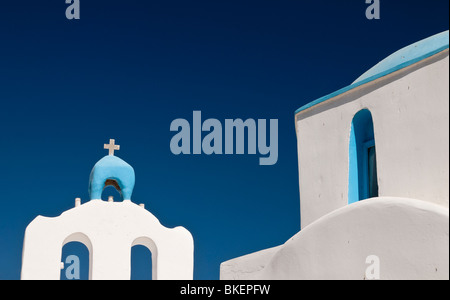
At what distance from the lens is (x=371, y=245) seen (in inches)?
231

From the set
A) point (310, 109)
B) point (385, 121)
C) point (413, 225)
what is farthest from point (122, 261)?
point (413, 225)

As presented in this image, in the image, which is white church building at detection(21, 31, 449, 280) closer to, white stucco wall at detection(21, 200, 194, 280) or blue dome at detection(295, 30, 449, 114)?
blue dome at detection(295, 30, 449, 114)

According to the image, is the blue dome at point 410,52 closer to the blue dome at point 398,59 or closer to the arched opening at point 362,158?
the blue dome at point 398,59

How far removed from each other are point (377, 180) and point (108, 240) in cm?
600

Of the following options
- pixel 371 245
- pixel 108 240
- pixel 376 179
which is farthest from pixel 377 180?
pixel 108 240

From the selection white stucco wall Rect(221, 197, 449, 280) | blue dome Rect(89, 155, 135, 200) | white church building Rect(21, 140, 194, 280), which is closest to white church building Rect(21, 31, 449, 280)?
white stucco wall Rect(221, 197, 449, 280)

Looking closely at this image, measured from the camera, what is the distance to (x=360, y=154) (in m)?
7.31

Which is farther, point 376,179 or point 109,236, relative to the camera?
point 109,236

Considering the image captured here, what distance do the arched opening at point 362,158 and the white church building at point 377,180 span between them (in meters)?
0.01

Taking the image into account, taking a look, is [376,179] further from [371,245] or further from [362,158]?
[371,245]

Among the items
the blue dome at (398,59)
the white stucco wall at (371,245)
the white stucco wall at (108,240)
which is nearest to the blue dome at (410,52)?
the blue dome at (398,59)

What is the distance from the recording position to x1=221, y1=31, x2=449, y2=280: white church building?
5.49m
